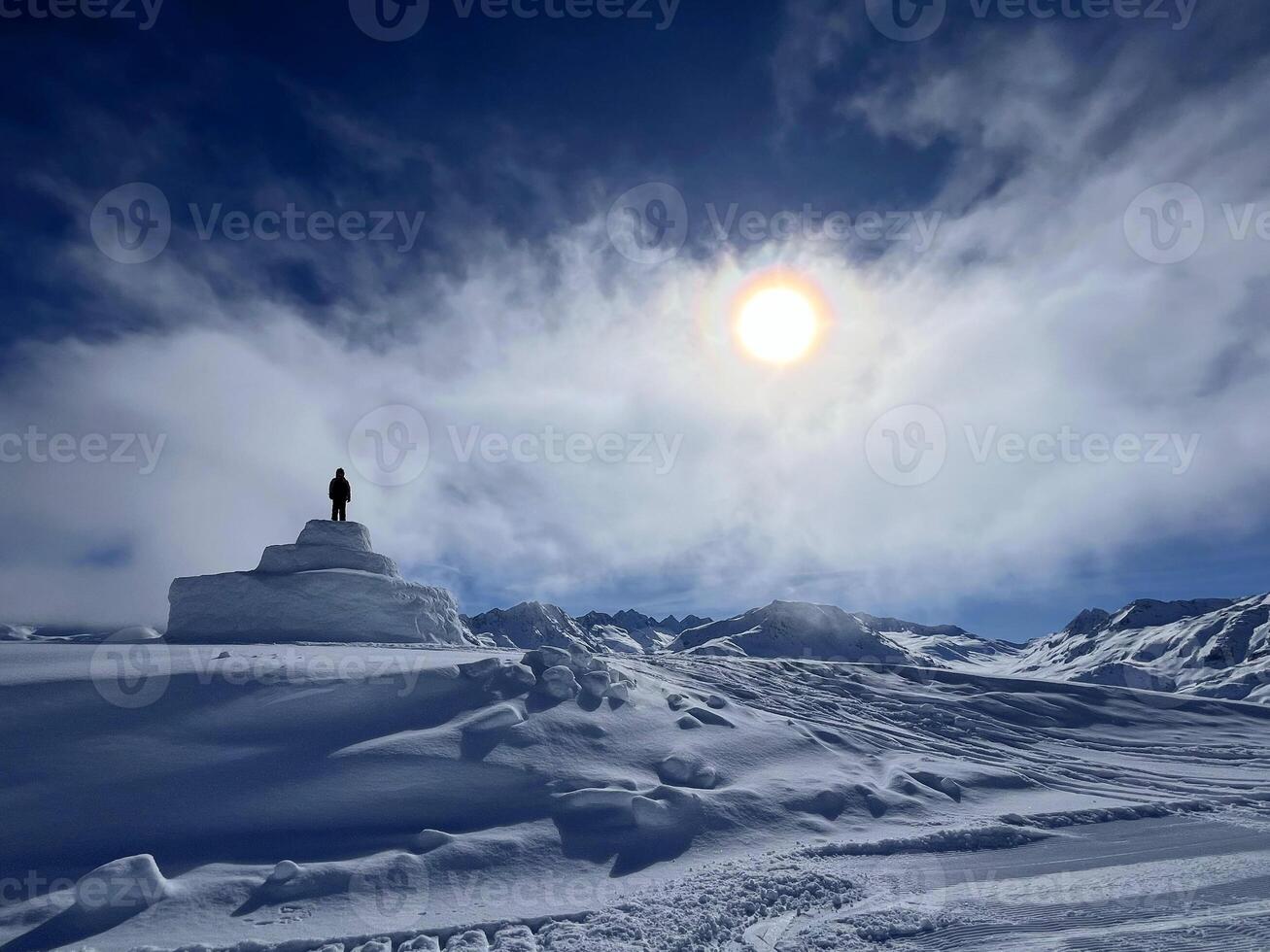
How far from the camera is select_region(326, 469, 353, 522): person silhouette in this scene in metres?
25.5

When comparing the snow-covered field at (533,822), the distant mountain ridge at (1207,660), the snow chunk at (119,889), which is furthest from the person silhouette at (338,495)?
the distant mountain ridge at (1207,660)

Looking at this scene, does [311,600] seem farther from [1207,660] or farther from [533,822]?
[1207,660]

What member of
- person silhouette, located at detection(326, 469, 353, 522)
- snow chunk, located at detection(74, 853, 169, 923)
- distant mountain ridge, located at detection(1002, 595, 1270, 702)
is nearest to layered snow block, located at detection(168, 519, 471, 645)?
person silhouette, located at detection(326, 469, 353, 522)

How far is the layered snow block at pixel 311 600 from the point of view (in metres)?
22.2

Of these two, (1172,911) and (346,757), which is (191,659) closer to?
(346,757)

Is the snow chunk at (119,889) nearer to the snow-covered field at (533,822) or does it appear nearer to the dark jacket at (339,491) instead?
the snow-covered field at (533,822)

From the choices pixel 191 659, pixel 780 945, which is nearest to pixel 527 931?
pixel 780 945

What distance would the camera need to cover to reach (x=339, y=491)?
25531 millimetres

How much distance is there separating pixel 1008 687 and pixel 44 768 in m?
35.4

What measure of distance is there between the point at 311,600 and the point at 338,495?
4.36 metres

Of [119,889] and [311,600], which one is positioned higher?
[311,600]

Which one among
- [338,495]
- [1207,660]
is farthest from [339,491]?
[1207,660]

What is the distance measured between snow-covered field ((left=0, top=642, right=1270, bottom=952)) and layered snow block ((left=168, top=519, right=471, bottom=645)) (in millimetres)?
2974

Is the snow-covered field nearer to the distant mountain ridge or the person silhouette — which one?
the person silhouette
